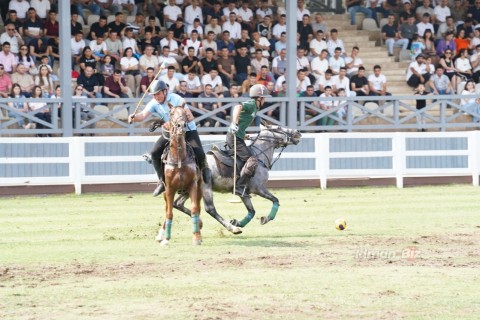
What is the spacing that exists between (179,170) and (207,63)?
526 inches

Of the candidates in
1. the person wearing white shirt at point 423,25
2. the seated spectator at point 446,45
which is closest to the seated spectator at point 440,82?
the seated spectator at point 446,45

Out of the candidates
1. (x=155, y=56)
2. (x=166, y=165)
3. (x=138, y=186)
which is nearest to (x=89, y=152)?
(x=138, y=186)

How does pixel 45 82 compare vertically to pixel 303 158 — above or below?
above

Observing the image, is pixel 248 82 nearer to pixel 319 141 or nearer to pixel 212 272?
pixel 319 141

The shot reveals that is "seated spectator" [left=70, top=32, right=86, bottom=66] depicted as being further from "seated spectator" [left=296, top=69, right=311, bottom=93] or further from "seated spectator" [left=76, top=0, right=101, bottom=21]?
"seated spectator" [left=296, top=69, right=311, bottom=93]

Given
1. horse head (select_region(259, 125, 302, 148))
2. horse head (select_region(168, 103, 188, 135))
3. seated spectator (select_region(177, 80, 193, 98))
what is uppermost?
seated spectator (select_region(177, 80, 193, 98))

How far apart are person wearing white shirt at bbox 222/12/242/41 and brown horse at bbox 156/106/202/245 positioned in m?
14.7

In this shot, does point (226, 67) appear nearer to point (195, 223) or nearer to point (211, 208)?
point (211, 208)

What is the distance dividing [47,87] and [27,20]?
1.89 meters

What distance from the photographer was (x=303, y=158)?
26.3m

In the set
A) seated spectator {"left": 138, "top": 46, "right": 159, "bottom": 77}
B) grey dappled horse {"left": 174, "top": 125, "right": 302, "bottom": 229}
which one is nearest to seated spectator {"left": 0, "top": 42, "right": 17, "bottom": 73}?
seated spectator {"left": 138, "top": 46, "right": 159, "bottom": 77}

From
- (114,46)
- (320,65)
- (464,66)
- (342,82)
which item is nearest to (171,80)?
(114,46)

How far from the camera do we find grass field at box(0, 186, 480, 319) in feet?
36.5

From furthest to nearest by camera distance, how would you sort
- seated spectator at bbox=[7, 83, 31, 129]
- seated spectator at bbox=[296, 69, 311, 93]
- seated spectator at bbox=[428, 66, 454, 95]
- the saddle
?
1. seated spectator at bbox=[428, 66, 454, 95]
2. seated spectator at bbox=[296, 69, 311, 93]
3. seated spectator at bbox=[7, 83, 31, 129]
4. the saddle
